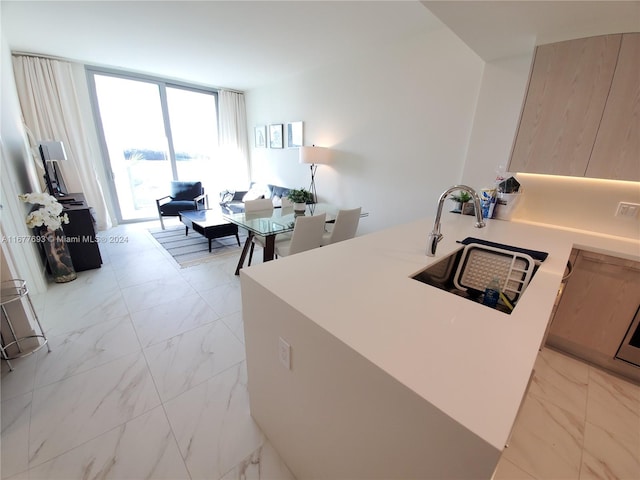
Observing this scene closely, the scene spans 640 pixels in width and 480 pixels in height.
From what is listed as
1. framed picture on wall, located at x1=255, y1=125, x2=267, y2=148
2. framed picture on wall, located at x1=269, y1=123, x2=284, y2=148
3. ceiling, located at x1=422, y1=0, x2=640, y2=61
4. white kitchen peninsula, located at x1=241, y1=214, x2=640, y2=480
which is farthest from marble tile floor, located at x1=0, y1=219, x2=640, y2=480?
framed picture on wall, located at x1=255, y1=125, x2=267, y2=148

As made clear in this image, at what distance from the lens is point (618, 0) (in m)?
1.35

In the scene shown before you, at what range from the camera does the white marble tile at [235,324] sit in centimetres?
199

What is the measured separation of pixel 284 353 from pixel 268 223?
6.15 feet

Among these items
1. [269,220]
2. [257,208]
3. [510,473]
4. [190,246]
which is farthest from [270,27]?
[510,473]

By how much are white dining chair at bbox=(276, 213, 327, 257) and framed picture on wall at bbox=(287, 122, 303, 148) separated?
8.50ft

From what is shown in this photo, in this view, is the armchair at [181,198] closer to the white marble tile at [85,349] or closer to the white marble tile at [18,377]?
the white marble tile at [85,349]

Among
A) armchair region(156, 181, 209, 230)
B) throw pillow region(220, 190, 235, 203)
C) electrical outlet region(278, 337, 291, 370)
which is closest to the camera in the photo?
electrical outlet region(278, 337, 291, 370)

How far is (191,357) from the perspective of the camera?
176 cm

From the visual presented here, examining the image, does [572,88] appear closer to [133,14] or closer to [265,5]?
[265,5]

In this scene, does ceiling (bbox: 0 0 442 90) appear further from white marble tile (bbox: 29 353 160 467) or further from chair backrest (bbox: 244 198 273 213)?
white marble tile (bbox: 29 353 160 467)

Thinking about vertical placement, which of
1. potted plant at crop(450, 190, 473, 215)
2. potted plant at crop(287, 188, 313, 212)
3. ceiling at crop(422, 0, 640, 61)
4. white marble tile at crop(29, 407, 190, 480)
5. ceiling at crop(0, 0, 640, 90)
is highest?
ceiling at crop(0, 0, 640, 90)

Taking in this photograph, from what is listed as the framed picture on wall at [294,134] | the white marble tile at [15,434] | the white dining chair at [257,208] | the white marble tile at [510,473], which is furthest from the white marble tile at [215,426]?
the framed picture on wall at [294,134]

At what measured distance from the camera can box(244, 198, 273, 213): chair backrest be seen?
3.05m

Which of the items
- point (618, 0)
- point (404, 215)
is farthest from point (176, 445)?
point (618, 0)
